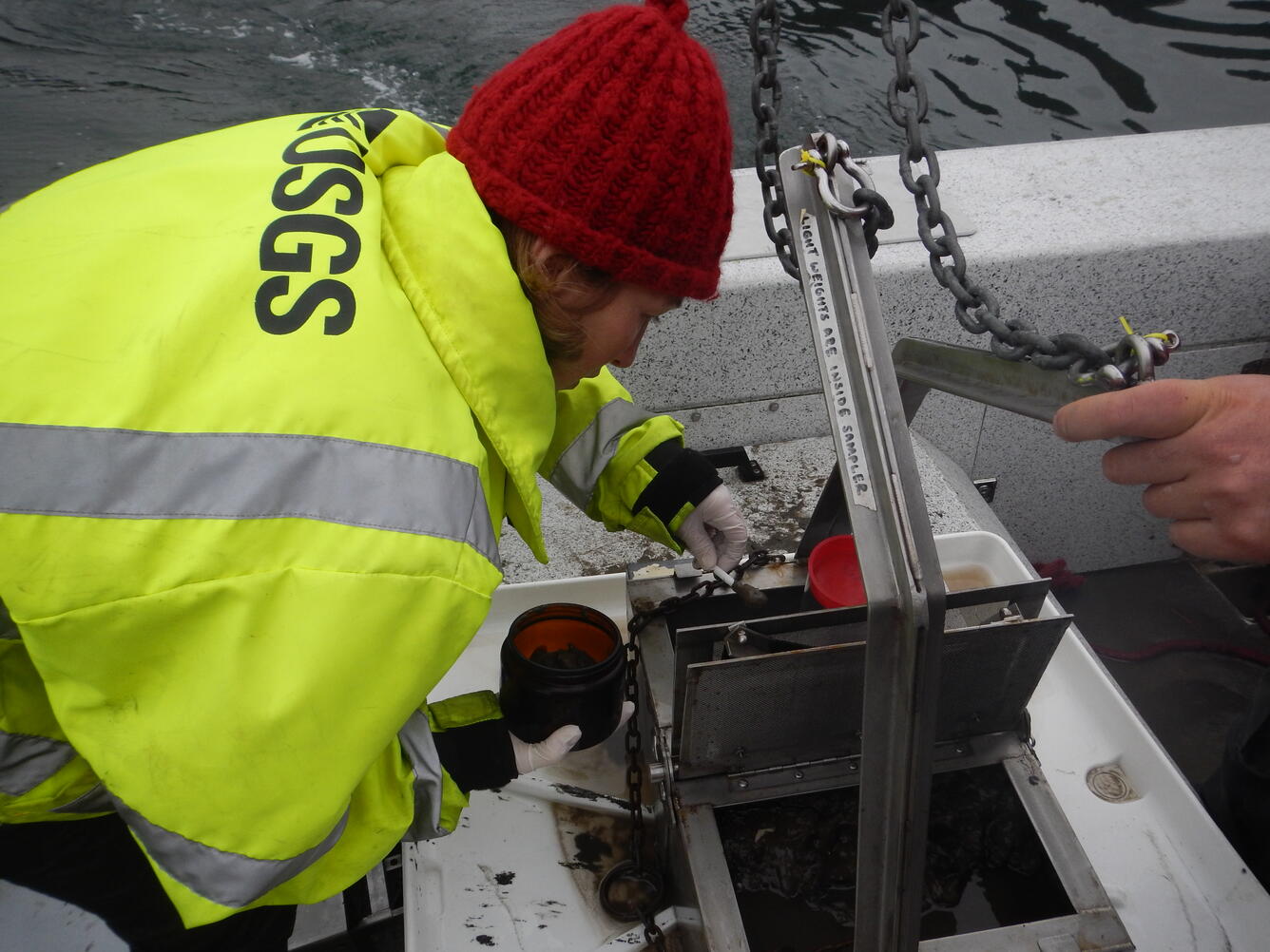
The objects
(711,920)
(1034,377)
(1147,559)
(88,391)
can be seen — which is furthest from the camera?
(1147,559)

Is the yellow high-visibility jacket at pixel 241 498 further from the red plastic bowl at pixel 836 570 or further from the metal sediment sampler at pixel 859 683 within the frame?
the red plastic bowl at pixel 836 570

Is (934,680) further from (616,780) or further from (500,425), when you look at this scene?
(616,780)

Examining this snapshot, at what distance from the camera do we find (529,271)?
117 centimetres

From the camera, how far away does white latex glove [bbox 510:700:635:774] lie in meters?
1.39

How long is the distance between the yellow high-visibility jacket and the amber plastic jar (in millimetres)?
262

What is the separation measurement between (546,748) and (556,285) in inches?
29.6

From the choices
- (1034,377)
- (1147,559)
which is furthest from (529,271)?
(1147,559)

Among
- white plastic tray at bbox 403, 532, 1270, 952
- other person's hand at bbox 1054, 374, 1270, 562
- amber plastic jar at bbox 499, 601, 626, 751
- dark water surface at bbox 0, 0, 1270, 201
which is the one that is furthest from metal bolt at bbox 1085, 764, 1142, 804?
dark water surface at bbox 0, 0, 1270, 201

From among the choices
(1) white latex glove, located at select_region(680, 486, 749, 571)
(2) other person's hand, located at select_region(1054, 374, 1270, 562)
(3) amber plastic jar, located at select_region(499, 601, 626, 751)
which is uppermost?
(1) white latex glove, located at select_region(680, 486, 749, 571)

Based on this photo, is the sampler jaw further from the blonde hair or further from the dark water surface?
the dark water surface

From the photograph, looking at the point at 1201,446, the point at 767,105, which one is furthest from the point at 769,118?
the point at 1201,446

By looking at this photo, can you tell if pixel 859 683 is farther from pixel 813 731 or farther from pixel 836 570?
pixel 836 570

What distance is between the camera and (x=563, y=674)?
132cm

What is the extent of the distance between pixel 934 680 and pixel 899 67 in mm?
820
